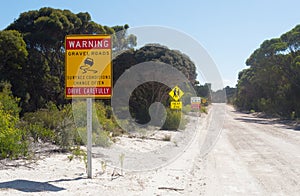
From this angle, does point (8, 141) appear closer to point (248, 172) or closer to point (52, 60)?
point (248, 172)

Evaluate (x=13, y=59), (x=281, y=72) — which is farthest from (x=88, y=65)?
(x=281, y=72)

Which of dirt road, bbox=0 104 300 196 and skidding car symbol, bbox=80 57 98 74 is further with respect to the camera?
skidding car symbol, bbox=80 57 98 74

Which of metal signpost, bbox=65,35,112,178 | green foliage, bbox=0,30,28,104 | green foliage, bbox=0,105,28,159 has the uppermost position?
green foliage, bbox=0,30,28,104

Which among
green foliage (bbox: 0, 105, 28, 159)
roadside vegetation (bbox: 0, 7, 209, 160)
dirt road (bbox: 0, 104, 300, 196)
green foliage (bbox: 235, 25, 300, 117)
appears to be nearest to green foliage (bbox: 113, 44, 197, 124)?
roadside vegetation (bbox: 0, 7, 209, 160)

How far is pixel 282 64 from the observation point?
41.9m

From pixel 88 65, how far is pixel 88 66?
23mm

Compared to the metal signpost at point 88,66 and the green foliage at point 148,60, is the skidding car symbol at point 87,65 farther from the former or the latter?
the green foliage at point 148,60

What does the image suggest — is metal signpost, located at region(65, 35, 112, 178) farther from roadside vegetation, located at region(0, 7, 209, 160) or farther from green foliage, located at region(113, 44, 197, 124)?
green foliage, located at region(113, 44, 197, 124)

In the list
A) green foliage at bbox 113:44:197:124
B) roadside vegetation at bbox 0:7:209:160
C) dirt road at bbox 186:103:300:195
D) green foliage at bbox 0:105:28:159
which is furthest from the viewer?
roadside vegetation at bbox 0:7:209:160

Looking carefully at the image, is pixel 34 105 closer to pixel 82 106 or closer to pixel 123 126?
pixel 123 126

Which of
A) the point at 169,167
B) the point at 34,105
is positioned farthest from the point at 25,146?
the point at 34,105

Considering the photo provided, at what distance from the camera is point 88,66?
25.1 feet

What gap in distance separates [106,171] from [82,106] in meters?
5.25

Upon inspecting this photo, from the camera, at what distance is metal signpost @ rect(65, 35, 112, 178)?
299 inches
